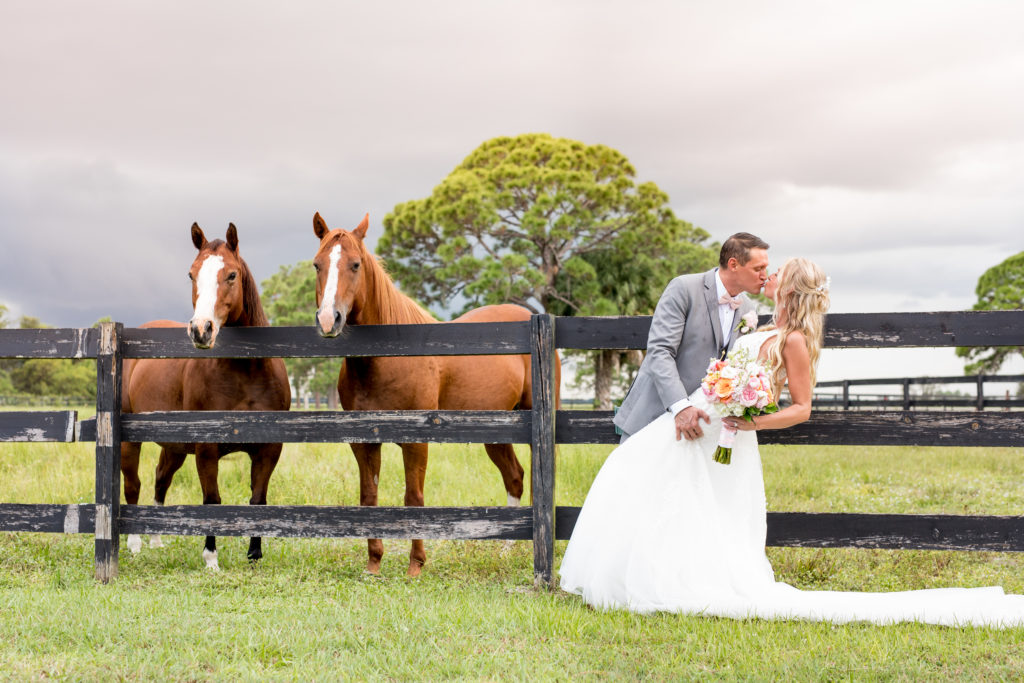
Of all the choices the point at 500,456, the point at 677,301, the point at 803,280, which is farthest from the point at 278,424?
the point at 803,280

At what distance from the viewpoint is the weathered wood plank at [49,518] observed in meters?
5.95

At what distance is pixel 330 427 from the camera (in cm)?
559

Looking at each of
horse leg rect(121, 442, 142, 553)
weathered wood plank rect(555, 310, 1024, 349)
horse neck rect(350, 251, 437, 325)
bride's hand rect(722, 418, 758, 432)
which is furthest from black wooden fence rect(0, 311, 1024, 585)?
horse leg rect(121, 442, 142, 553)

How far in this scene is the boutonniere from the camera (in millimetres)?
4285

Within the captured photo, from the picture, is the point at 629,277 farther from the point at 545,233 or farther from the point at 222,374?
the point at 222,374

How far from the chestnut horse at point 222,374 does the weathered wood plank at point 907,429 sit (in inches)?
143

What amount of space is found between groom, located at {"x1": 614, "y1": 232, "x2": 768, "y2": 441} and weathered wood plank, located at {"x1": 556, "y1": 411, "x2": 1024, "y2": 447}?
34.0 inches

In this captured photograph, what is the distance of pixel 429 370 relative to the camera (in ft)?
20.1

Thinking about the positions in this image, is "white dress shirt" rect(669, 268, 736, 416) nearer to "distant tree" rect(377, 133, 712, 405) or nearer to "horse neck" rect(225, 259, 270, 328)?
"horse neck" rect(225, 259, 270, 328)

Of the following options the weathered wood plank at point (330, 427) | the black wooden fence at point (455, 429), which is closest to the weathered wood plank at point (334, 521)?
the black wooden fence at point (455, 429)

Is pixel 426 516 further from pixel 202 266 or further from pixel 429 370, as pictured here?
pixel 202 266

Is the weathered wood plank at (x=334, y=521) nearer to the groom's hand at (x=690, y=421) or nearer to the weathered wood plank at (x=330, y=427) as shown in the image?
the weathered wood plank at (x=330, y=427)

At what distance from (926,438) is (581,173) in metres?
21.6

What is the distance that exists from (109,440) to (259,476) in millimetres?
1096
